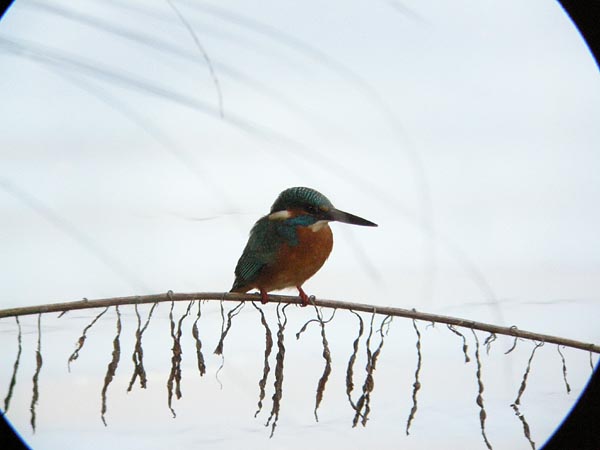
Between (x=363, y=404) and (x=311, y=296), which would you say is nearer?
(x=363, y=404)

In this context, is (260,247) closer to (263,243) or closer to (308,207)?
(263,243)

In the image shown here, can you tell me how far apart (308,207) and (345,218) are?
0.08 meters

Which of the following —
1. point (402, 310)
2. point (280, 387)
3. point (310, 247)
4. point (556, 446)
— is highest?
point (310, 247)

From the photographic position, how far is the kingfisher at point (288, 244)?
1260mm

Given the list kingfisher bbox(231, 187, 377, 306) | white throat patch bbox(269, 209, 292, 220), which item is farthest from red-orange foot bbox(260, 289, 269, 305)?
white throat patch bbox(269, 209, 292, 220)

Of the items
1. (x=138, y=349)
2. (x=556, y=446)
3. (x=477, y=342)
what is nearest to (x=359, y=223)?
(x=477, y=342)

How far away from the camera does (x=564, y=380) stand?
126 cm

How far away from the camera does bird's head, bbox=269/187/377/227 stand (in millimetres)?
1240

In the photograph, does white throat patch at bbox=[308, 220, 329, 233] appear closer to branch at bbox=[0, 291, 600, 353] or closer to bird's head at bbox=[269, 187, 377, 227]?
bird's head at bbox=[269, 187, 377, 227]

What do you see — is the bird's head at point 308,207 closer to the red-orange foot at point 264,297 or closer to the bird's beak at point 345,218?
the bird's beak at point 345,218

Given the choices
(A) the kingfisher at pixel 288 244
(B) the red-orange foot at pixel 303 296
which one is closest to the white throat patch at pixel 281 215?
(A) the kingfisher at pixel 288 244

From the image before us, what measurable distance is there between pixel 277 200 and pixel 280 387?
14.5 inches

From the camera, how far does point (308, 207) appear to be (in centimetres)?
126

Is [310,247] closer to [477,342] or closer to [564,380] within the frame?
[477,342]
